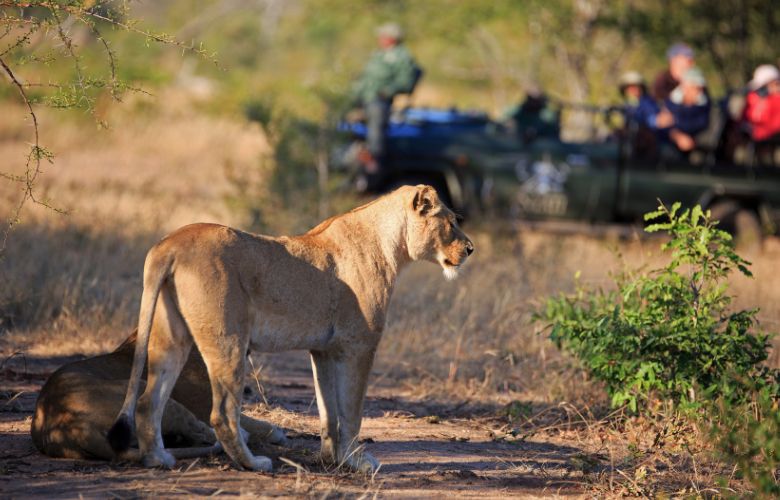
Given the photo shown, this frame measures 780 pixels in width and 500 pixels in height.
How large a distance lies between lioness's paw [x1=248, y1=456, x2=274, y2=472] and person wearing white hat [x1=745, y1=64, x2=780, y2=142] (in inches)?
362

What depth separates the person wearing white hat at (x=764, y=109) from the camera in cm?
1238

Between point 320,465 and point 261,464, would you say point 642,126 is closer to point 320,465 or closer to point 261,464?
point 320,465

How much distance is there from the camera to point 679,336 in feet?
20.1

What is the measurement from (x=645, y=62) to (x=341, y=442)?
16772 millimetres

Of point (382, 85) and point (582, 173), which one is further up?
point (382, 85)

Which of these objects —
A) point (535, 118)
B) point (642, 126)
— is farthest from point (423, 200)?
point (535, 118)

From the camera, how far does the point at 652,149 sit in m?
12.6

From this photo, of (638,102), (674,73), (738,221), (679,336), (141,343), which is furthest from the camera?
(674,73)

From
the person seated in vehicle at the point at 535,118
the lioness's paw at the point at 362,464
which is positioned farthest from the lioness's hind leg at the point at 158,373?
the person seated in vehicle at the point at 535,118

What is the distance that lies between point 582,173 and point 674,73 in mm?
1994

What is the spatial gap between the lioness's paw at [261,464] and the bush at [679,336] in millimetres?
2233

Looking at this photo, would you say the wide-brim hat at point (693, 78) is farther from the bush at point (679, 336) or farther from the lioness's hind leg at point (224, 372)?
the lioness's hind leg at point (224, 372)

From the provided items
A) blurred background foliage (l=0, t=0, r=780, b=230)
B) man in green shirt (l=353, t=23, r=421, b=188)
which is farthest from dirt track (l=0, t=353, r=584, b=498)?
man in green shirt (l=353, t=23, r=421, b=188)

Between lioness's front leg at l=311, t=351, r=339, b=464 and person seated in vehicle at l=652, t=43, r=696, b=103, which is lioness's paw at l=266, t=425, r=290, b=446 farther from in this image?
person seated in vehicle at l=652, t=43, r=696, b=103
